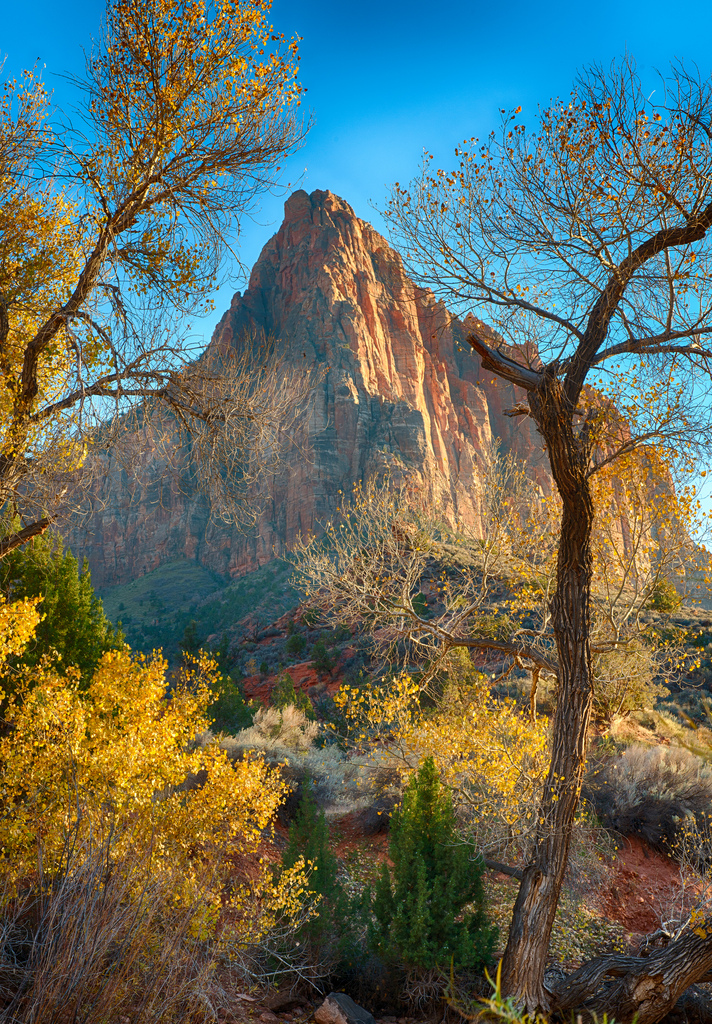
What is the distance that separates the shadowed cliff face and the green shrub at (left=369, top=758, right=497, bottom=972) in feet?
164

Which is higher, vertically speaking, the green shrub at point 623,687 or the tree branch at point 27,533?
the tree branch at point 27,533

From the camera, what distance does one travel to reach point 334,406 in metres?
64.9

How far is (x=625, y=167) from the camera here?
194 inches

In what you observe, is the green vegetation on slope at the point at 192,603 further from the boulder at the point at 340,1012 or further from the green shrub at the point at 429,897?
the boulder at the point at 340,1012

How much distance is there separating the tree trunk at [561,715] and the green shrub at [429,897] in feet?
3.60

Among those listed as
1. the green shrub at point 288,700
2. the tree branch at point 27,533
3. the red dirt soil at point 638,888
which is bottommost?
the red dirt soil at point 638,888

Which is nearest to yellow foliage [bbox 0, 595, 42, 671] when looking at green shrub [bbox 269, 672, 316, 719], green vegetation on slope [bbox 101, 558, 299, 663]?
green shrub [bbox 269, 672, 316, 719]

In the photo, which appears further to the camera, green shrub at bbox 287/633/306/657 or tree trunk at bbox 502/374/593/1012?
green shrub at bbox 287/633/306/657

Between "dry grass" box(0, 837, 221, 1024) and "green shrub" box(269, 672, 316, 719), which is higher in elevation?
"dry grass" box(0, 837, 221, 1024)

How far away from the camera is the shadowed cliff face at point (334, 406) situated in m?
63.1

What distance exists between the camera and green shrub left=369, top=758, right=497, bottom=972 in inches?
220

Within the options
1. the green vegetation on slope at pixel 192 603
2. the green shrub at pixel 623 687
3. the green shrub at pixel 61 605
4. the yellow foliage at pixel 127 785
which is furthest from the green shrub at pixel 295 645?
the yellow foliage at pixel 127 785

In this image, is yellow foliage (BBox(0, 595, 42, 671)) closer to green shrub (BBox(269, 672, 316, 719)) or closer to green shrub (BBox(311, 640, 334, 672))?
green shrub (BBox(269, 672, 316, 719))

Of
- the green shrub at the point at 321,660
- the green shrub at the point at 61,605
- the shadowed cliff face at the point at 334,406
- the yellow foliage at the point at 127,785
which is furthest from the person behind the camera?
the shadowed cliff face at the point at 334,406
